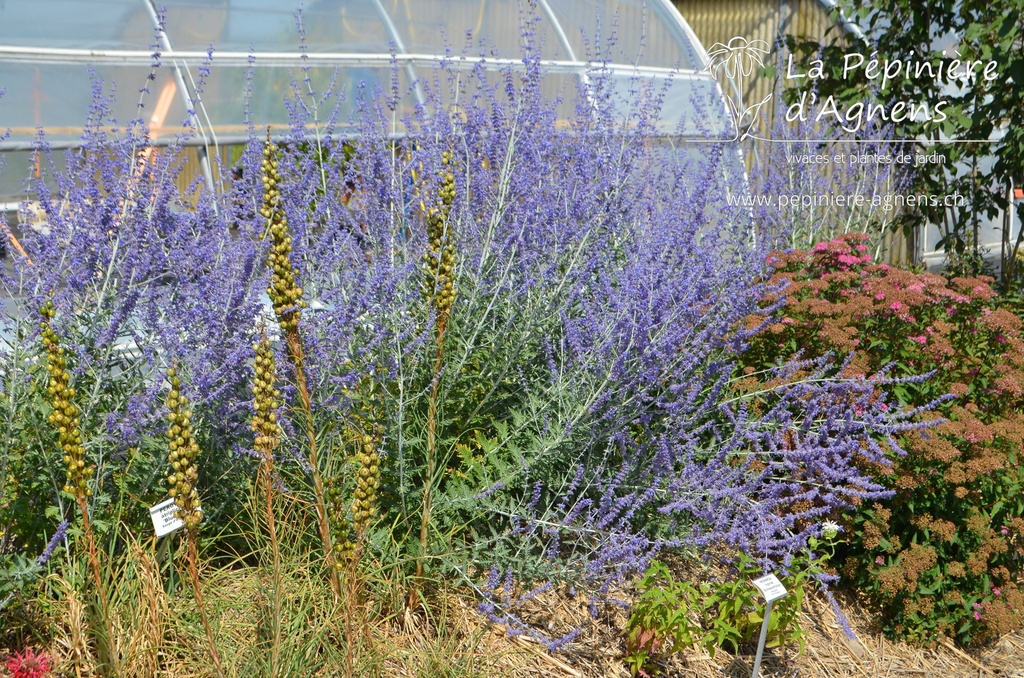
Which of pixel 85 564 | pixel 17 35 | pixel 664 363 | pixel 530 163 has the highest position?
pixel 17 35

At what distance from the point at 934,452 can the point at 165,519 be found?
269 cm

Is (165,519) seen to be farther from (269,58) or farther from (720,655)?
(269,58)

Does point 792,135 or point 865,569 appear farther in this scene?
point 792,135

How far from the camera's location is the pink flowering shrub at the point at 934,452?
154 inches

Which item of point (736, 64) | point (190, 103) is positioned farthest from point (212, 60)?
point (736, 64)

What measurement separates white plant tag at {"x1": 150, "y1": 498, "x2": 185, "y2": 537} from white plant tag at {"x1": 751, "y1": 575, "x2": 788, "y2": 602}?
1.77 meters

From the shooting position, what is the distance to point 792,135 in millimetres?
7824

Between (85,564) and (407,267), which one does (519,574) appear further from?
(85,564)

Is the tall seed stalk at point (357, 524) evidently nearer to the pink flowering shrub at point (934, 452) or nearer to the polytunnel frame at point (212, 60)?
the pink flowering shrub at point (934, 452)

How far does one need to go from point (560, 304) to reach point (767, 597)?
4.66ft

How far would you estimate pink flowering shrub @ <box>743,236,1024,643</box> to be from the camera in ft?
12.8

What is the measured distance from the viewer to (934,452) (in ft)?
12.3

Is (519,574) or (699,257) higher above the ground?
(699,257)

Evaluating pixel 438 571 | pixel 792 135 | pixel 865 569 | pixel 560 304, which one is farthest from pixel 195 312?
pixel 792 135
